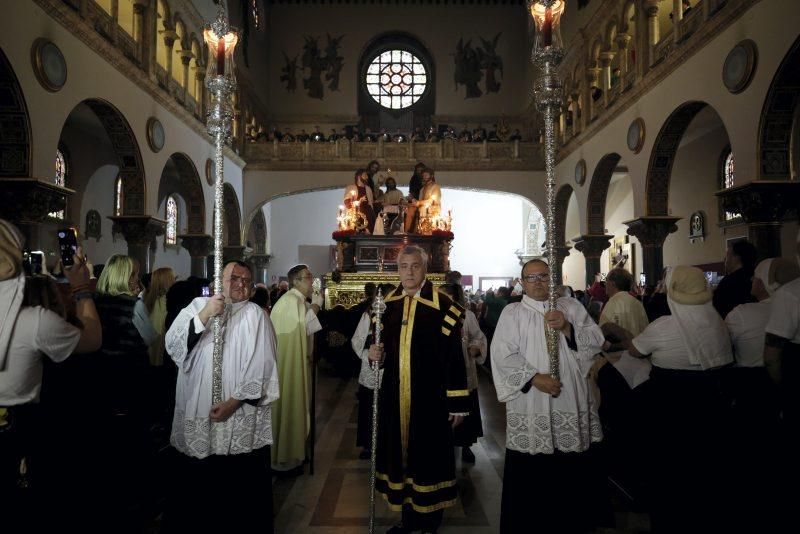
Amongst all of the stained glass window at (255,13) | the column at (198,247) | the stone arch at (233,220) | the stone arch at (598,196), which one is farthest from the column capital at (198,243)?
the stone arch at (598,196)

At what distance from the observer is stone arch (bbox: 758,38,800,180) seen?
8047 mm

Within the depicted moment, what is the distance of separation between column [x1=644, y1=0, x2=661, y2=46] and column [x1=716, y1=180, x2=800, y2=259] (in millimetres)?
5295

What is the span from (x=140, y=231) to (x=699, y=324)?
1179 cm

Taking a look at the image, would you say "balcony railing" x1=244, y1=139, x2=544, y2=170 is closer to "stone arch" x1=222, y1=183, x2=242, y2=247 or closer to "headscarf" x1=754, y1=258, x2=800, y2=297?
"stone arch" x1=222, y1=183, x2=242, y2=247

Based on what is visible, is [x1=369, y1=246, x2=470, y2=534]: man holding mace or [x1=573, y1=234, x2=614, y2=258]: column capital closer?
[x1=369, y1=246, x2=470, y2=534]: man holding mace

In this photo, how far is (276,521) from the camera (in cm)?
419

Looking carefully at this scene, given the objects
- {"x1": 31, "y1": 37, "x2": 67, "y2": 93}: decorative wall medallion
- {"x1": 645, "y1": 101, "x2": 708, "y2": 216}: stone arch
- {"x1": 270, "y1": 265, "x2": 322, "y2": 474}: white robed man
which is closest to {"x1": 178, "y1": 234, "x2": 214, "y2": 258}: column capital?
{"x1": 31, "y1": 37, "x2": 67, "y2": 93}: decorative wall medallion

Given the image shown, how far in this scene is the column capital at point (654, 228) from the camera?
1290 cm

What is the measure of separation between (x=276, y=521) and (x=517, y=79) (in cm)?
2320

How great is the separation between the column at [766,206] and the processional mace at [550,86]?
651cm

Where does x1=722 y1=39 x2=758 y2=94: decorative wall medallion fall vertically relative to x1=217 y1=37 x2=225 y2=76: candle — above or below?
above

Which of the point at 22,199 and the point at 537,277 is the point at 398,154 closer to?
the point at 22,199

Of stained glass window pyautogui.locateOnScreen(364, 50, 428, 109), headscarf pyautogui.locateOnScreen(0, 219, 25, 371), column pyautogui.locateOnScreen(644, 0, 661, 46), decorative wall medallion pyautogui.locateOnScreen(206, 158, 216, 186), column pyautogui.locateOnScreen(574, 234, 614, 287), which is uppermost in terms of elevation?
stained glass window pyautogui.locateOnScreen(364, 50, 428, 109)

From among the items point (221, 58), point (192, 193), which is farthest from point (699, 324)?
point (192, 193)
